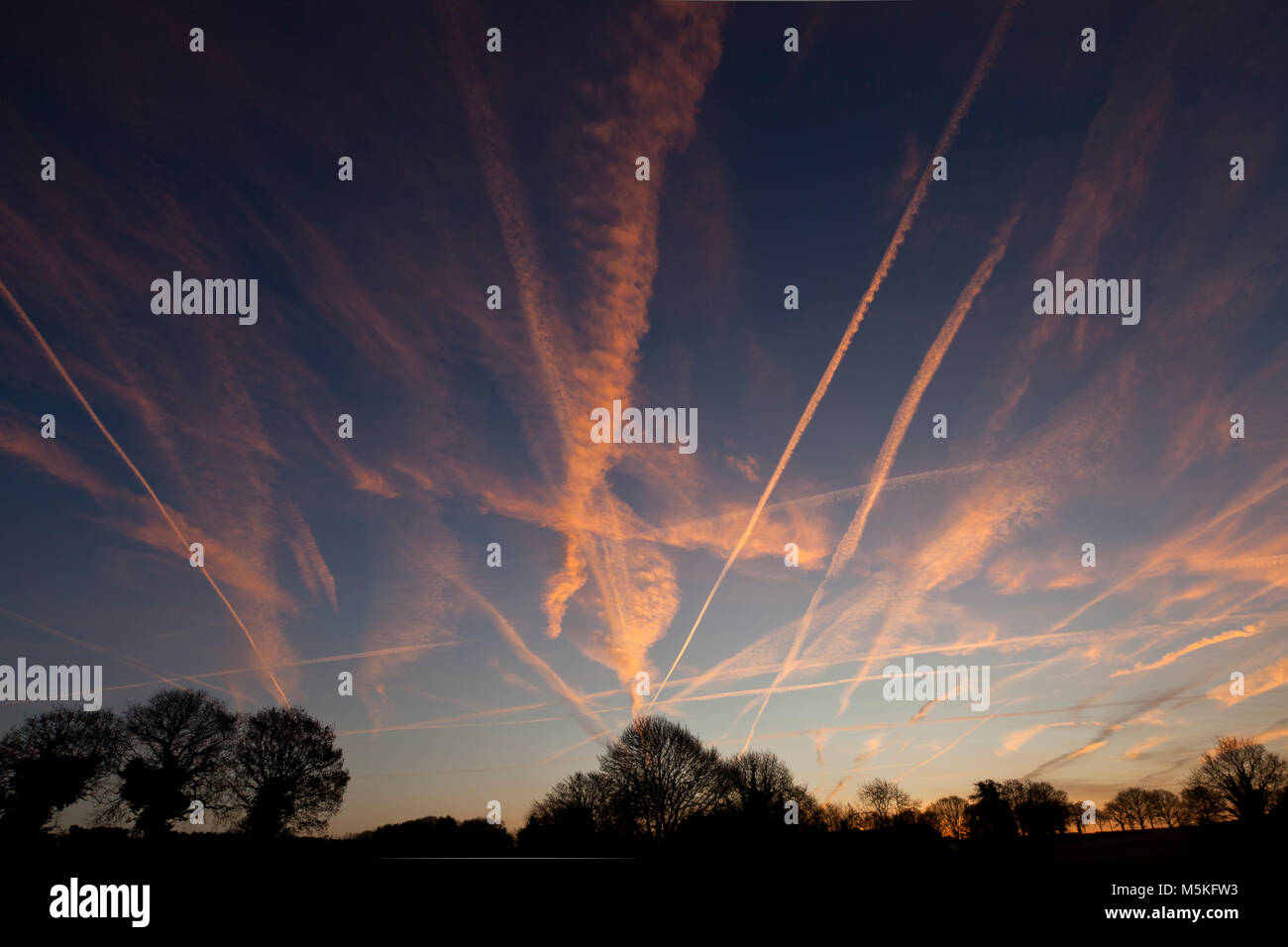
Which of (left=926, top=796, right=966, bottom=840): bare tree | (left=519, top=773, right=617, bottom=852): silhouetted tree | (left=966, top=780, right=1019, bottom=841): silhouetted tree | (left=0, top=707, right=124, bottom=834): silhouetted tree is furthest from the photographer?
(left=926, top=796, right=966, bottom=840): bare tree

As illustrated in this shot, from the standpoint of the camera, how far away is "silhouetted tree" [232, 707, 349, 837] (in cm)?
5834

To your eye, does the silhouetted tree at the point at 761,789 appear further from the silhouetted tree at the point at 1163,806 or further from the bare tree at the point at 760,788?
the silhouetted tree at the point at 1163,806

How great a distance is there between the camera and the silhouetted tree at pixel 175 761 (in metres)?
54.1

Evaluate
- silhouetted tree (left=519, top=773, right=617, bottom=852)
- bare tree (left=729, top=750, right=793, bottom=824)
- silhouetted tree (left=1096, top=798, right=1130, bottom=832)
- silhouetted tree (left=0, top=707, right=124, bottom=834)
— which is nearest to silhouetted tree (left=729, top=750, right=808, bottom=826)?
bare tree (left=729, top=750, right=793, bottom=824)

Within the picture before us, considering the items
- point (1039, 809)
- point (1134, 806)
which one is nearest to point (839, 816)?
point (1039, 809)

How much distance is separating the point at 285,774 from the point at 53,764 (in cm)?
2016

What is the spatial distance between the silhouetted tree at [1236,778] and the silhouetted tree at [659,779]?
94763 mm

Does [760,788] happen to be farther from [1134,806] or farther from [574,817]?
[1134,806]

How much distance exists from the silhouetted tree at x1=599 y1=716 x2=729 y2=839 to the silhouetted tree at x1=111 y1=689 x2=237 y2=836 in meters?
44.0

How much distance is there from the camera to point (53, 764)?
53.5 metres

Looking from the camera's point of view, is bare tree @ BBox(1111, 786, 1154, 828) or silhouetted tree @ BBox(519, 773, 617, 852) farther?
bare tree @ BBox(1111, 786, 1154, 828)

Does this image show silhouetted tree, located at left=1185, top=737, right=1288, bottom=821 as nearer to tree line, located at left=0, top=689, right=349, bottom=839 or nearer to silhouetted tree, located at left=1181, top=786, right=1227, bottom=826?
silhouetted tree, located at left=1181, top=786, right=1227, bottom=826

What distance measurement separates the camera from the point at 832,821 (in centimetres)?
12250
